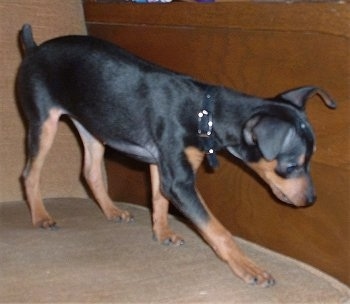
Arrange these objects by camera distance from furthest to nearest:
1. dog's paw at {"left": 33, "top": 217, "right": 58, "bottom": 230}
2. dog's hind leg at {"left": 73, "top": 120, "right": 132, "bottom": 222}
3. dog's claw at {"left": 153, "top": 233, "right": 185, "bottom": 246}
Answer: dog's hind leg at {"left": 73, "top": 120, "right": 132, "bottom": 222}, dog's paw at {"left": 33, "top": 217, "right": 58, "bottom": 230}, dog's claw at {"left": 153, "top": 233, "right": 185, "bottom": 246}

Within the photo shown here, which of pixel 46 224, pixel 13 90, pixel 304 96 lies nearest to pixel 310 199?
pixel 304 96

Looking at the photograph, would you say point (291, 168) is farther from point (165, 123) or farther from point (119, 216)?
point (119, 216)

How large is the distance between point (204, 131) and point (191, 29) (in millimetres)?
462

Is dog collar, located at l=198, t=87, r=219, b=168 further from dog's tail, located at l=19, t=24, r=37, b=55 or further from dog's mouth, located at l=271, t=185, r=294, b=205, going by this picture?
dog's tail, located at l=19, t=24, r=37, b=55

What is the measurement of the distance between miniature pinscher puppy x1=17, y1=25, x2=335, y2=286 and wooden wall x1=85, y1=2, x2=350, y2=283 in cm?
8

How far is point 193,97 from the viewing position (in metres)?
2.22

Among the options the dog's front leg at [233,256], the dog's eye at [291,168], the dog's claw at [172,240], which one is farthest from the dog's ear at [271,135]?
the dog's claw at [172,240]

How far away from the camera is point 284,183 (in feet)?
6.89

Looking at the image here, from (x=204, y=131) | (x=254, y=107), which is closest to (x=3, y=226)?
(x=204, y=131)

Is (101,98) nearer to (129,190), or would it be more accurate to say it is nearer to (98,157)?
(98,157)

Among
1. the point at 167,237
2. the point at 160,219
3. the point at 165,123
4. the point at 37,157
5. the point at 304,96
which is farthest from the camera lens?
the point at 37,157

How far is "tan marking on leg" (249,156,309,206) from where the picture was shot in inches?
81.5

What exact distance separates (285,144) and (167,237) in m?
0.62

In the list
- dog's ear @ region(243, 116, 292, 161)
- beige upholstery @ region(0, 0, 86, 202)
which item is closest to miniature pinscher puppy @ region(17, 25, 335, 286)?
dog's ear @ region(243, 116, 292, 161)
